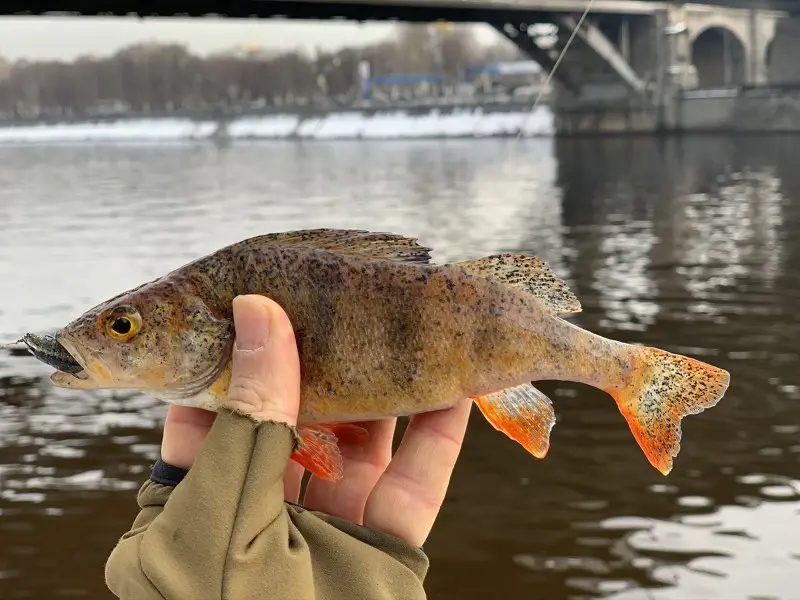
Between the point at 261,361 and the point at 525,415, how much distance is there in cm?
81

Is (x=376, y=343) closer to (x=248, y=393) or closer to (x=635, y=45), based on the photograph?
(x=248, y=393)

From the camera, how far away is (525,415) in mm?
3016

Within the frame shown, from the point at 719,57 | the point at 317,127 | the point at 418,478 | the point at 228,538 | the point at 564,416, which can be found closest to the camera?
the point at 228,538

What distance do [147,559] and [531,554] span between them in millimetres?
5629

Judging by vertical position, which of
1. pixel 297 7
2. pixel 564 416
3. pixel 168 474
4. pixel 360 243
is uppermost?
pixel 297 7

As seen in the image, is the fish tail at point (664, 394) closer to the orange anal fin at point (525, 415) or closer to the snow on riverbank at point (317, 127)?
the orange anal fin at point (525, 415)

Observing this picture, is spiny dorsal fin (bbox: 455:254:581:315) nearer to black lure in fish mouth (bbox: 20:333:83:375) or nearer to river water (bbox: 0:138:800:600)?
black lure in fish mouth (bbox: 20:333:83:375)

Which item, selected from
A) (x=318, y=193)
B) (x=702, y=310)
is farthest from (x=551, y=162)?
(x=702, y=310)

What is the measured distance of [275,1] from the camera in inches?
1919

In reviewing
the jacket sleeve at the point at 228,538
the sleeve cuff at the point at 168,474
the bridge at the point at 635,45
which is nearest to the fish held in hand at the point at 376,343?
the jacket sleeve at the point at 228,538

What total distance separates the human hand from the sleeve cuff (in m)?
0.02

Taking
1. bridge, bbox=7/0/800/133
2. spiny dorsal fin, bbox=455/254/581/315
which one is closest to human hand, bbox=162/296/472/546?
spiny dorsal fin, bbox=455/254/581/315

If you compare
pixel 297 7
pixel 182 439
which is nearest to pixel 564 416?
pixel 182 439

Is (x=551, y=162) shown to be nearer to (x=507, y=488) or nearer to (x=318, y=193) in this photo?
(x=318, y=193)
